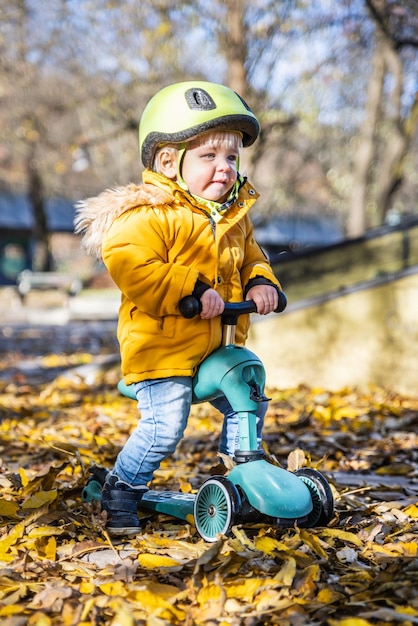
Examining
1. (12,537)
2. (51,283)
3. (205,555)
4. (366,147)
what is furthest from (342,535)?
(51,283)

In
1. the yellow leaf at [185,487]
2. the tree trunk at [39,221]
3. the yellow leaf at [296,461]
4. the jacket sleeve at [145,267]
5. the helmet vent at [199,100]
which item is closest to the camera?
the jacket sleeve at [145,267]

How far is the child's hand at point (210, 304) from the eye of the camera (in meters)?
2.84

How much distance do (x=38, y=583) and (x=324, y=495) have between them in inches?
42.9

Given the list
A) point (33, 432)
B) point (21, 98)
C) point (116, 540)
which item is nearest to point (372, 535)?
point (116, 540)

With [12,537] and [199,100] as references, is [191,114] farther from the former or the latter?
[12,537]

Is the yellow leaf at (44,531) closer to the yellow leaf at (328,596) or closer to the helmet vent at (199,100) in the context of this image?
the yellow leaf at (328,596)

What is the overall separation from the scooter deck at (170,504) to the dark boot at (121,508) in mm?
114

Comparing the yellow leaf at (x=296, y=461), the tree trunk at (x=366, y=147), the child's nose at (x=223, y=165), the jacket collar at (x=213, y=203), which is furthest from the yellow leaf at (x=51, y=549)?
the tree trunk at (x=366, y=147)

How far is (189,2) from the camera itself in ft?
40.5

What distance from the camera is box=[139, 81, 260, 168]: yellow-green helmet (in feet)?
9.73

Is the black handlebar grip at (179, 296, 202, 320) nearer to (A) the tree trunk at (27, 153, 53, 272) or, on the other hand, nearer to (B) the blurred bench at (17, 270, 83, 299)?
(B) the blurred bench at (17, 270, 83, 299)

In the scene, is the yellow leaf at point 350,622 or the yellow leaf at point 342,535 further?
the yellow leaf at point 342,535

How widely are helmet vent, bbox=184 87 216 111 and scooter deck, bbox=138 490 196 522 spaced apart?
155cm

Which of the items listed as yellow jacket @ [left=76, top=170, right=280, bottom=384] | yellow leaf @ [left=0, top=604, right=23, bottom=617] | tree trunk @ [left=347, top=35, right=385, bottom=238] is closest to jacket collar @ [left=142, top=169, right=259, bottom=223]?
yellow jacket @ [left=76, top=170, right=280, bottom=384]
